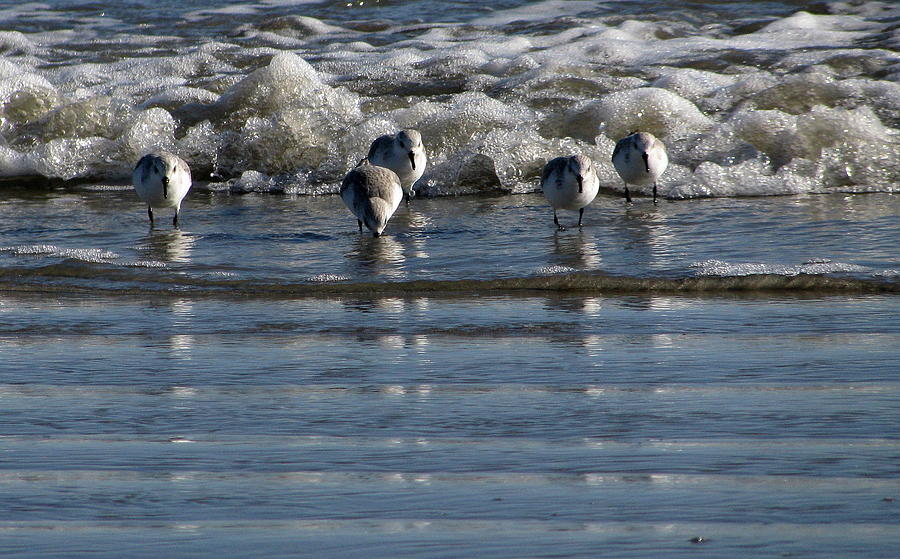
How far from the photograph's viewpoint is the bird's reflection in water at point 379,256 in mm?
6330

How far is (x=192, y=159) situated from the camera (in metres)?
11.3

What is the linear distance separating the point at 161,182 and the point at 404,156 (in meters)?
1.97

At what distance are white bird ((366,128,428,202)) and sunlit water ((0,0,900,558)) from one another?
29 centimetres

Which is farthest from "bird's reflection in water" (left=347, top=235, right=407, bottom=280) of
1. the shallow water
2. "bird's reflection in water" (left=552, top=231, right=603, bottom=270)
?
the shallow water

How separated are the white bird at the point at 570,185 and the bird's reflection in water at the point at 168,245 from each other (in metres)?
2.41

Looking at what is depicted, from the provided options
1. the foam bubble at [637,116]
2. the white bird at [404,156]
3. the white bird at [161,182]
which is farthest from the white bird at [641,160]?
the white bird at [161,182]

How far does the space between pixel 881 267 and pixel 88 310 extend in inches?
149

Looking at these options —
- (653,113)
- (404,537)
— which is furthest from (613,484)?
(653,113)

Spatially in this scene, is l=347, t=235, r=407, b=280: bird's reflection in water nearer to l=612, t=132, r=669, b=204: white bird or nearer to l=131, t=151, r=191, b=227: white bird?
l=131, t=151, r=191, b=227: white bird

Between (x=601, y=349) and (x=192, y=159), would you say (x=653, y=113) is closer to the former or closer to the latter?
(x=192, y=159)

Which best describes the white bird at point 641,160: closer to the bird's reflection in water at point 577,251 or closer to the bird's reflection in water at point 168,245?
the bird's reflection in water at point 577,251

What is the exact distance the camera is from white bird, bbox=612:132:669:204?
902 cm

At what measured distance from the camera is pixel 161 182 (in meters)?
8.57

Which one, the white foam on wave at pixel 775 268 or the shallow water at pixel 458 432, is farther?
the white foam on wave at pixel 775 268
